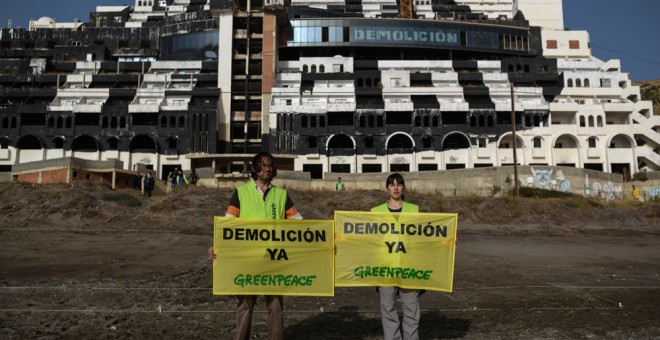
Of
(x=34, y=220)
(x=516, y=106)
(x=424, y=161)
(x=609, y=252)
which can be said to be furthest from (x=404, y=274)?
(x=516, y=106)

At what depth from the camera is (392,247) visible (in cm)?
660

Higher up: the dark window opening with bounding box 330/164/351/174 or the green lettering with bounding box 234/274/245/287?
the dark window opening with bounding box 330/164/351/174

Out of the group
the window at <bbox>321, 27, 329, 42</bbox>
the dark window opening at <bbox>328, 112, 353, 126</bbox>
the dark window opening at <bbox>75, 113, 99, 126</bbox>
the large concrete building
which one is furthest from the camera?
the window at <bbox>321, 27, 329, 42</bbox>

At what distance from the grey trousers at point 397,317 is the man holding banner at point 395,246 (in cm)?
25

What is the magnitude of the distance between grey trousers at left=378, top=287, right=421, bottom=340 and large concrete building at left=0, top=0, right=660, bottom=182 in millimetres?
45771

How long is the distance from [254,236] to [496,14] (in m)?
106

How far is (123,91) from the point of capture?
61.8m

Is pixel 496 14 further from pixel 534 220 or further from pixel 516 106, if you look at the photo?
pixel 534 220

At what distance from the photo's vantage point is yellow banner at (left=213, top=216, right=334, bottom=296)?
608 cm

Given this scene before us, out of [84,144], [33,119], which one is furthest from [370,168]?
[33,119]

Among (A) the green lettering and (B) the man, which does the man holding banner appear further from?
(A) the green lettering

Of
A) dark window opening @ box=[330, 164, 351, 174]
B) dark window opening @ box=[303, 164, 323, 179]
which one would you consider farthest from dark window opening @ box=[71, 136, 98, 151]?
dark window opening @ box=[330, 164, 351, 174]

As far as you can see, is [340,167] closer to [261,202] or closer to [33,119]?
[33,119]

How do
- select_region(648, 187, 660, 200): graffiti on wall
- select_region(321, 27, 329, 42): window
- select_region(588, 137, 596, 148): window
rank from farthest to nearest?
select_region(321, 27, 329, 42): window, select_region(588, 137, 596, 148): window, select_region(648, 187, 660, 200): graffiti on wall
